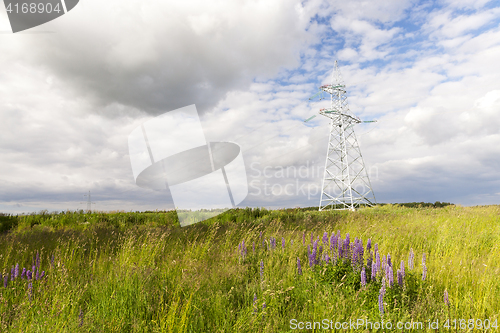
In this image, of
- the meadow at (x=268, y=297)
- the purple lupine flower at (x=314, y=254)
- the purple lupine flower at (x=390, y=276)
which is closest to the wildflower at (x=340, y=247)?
the meadow at (x=268, y=297)

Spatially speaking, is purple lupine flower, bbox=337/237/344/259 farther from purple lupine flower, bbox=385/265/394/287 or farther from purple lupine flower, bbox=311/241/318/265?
purple lupine flower, bbox=385/265/394/287

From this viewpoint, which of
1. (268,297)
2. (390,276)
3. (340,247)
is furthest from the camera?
(340,247)

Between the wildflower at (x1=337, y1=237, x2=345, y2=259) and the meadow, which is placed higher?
the wildflower at (x1=337, y1=237, x2=345, y2=259)

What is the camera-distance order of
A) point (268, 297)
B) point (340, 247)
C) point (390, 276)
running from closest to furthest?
1. point (390, 276)
2. point (268, 297)
3. point (340, 247)

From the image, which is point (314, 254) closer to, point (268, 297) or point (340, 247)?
point (340, 247)

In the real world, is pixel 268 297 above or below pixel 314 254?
below

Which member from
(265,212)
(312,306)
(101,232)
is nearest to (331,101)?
Result: (265,212)

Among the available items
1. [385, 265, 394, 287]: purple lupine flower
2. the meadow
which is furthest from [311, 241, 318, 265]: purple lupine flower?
[385, 265, 394, 287]: purple lupine flower

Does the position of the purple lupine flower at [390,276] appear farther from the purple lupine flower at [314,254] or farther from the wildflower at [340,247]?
the purple lupine flower at [314,254]

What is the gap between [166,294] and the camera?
11.3ft

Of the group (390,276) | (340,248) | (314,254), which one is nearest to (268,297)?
(314,254)

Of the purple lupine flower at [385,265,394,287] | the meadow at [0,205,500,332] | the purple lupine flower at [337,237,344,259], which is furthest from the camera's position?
the purple lupine flower at [337,237,344,259]

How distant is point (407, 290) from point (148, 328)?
3086 millimetres

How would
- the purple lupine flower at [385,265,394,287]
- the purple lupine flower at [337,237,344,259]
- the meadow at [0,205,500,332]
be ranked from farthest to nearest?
the purple lupine flower at [337,237,344,259]
the purple lupine flower at [385,265,394,287]
the meadow at [0,205,500,332]
